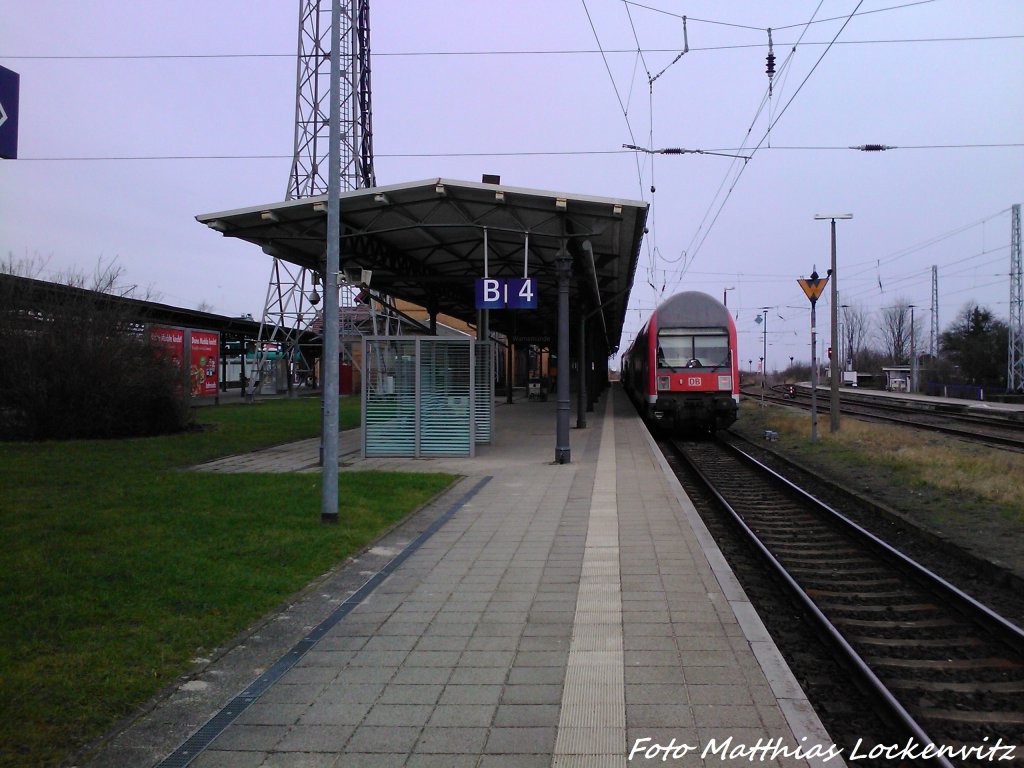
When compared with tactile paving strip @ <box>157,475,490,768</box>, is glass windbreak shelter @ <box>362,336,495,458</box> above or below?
above

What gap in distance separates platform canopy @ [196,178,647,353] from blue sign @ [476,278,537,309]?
275mm

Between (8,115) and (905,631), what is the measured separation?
7.06 meters

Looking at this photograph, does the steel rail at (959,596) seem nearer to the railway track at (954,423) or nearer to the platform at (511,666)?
the platform at (511,666)

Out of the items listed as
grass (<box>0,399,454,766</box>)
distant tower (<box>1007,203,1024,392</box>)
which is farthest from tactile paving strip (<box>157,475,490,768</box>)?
distant tower (<box>1007,203,1024,392</box>)

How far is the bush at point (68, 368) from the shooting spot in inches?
703

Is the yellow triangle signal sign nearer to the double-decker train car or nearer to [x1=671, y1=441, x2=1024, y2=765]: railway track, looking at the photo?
the double-decker train car

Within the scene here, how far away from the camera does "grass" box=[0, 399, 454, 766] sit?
163 inches

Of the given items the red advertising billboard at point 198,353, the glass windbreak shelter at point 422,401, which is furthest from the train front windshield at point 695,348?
the red advertising billboard at point 198,353

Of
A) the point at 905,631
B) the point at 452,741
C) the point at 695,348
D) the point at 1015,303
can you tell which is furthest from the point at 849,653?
the point at 1015,303

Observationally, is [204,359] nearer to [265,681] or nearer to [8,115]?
[8,115]

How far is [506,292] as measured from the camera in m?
14.8

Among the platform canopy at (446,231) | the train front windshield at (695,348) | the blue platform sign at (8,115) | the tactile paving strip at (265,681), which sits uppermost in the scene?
the platform canopy at (446,231)

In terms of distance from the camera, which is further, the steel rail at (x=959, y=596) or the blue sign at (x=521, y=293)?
the blue sign at (x=521, y=293)

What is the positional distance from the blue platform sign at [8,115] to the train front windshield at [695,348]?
55.9ft
